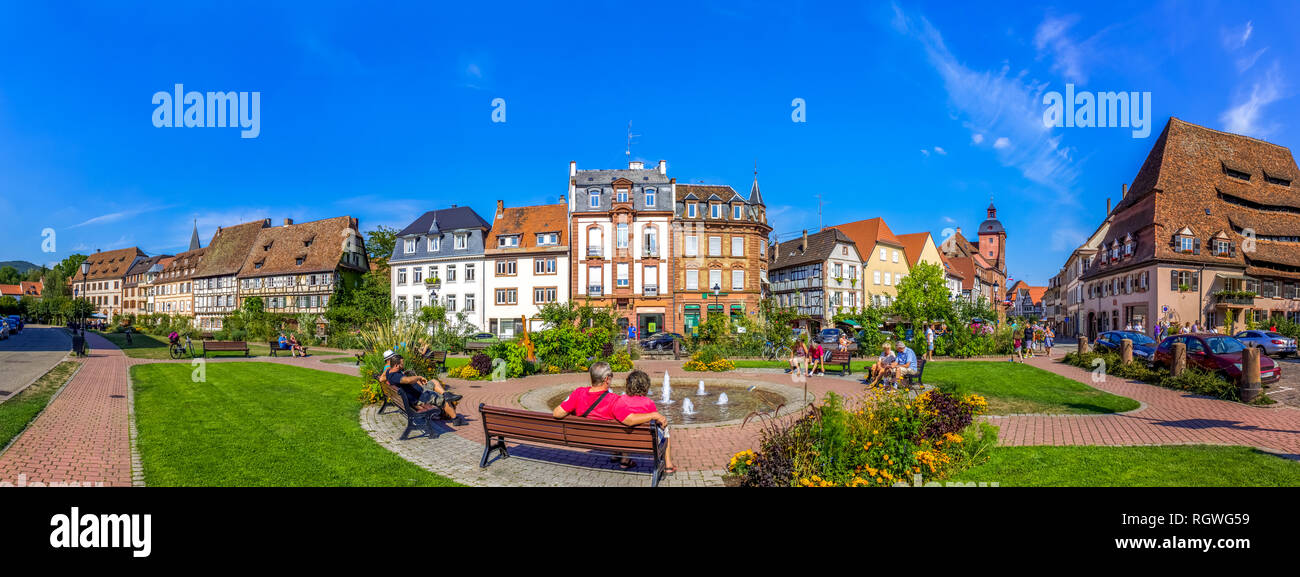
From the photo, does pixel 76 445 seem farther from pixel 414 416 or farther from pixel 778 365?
pixel 778 365

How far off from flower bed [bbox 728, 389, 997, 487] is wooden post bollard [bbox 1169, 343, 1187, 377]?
12.1 m

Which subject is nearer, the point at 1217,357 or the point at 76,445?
the point at 76,445

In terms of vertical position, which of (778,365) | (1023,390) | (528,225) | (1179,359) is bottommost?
(778,365)

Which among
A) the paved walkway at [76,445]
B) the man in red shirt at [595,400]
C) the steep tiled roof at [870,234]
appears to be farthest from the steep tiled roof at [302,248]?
the man in red shirt at [595,400]

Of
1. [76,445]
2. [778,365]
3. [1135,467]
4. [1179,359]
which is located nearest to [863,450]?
[1135,467]

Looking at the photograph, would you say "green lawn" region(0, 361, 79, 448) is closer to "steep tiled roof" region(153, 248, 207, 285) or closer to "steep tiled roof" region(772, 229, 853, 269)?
"steep tiled roof" region(772, 229, 853, 269)

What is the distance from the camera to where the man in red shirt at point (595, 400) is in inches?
262

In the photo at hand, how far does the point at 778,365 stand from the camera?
70.3ft

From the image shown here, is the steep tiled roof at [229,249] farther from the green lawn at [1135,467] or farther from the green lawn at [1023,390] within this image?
the green lawn at [1135,467]

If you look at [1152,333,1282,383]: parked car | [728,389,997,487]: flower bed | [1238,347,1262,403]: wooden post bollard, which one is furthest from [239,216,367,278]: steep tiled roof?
[1238,347,1262,403]: wooden post bollard

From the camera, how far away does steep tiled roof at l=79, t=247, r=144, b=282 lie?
289 feet

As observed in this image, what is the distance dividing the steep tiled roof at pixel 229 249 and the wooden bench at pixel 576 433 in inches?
2697

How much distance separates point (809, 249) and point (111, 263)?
366 ft
